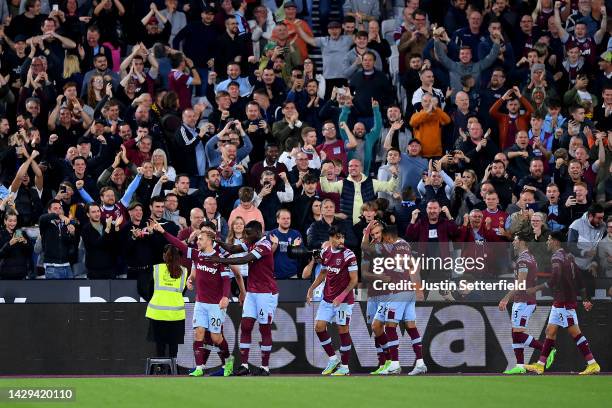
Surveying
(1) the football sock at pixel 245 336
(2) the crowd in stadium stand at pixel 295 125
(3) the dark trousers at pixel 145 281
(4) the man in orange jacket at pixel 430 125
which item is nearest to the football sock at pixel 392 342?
(2) the crowd in stadium stand at pixel 295 125

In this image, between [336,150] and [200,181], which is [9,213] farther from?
[336,150]

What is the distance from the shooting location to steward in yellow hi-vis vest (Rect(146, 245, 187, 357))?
2058 cm

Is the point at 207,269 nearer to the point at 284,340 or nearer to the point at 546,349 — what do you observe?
the point at 284,340

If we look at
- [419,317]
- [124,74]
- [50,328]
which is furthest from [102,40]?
[419,317]

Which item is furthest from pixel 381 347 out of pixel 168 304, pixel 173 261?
pixel 173 261

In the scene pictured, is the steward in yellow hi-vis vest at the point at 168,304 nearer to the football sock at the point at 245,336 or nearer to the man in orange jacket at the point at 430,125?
the football sock at the point at 245,336

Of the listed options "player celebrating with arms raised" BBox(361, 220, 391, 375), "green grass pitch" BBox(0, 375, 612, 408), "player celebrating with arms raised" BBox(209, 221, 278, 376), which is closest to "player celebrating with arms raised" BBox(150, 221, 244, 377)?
"player celebrating with arms raised" BBox(209, 221, 278, 376)

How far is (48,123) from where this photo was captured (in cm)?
2456

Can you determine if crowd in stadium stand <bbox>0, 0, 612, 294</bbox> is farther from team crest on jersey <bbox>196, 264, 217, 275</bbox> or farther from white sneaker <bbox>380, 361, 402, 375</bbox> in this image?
white sneaker <bbox>380, 361, 402, 375</bbox>

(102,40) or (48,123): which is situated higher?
(102,40)

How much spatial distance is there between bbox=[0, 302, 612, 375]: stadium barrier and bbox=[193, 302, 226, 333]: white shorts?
1.42 meters

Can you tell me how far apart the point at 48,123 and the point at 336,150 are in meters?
4.87

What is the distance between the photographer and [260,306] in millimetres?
20328

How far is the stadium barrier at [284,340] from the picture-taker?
21.6 m
